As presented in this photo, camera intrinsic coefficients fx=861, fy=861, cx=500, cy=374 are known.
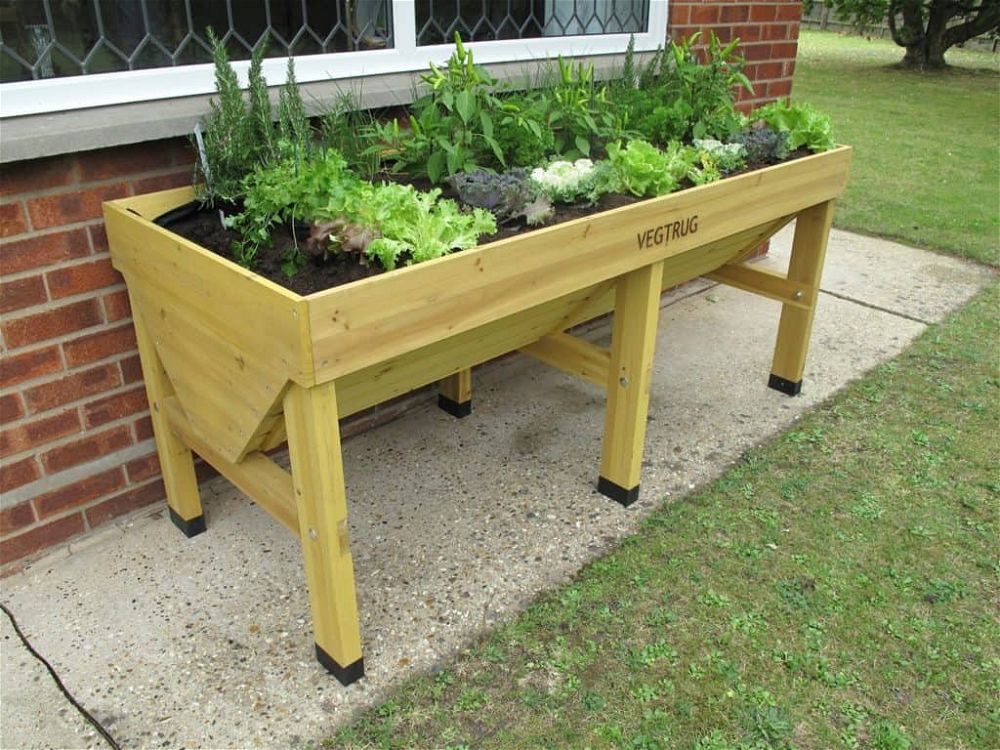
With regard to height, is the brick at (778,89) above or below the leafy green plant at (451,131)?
below

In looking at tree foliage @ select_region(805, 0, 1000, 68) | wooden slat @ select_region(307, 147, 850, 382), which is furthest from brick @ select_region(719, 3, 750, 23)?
tree foliage @ select_region(805, 0, 1000, 68)

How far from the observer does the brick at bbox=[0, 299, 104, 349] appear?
8.11ft

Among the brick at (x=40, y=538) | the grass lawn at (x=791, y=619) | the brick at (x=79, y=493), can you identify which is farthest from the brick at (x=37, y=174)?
the grass lawn at (x=791, y=619)

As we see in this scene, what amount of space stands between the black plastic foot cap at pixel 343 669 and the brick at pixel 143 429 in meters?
1.03

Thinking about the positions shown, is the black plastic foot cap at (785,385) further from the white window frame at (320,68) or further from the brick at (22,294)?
the brick at (22,294)

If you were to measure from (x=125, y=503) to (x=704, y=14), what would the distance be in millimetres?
3354

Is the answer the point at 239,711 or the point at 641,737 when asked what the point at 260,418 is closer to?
the point at 239,711

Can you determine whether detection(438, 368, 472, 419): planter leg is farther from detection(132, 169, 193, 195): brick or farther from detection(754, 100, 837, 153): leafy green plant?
detection(754, 100, 837, 153): leafy green plant

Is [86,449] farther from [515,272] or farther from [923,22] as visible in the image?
[923,22]

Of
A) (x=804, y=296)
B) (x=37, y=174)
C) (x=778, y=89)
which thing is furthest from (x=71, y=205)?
(x=778, y=89)

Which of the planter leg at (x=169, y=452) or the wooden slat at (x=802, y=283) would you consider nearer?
the planter leg at (x=169, y=452)

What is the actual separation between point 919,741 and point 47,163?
9.12 ft

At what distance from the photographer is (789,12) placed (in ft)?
14.9

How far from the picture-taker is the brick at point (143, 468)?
2912mm
